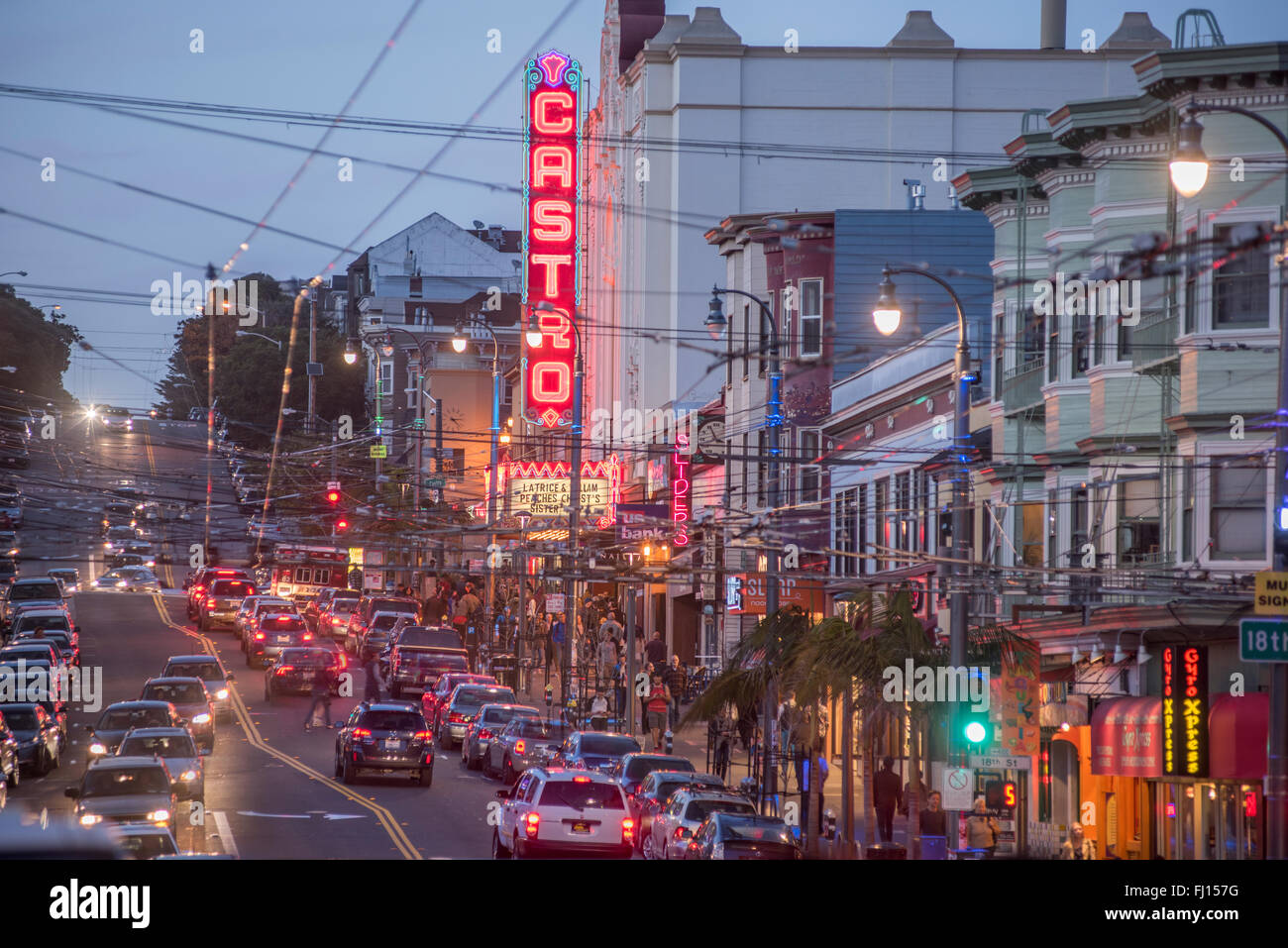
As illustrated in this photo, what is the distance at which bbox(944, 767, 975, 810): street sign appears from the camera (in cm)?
2527

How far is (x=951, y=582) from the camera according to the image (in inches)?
1067

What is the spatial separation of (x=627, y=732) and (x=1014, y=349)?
1836cm

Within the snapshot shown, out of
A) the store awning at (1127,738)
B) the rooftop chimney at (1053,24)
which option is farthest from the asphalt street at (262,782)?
the rooftop chimney at (1053,24)

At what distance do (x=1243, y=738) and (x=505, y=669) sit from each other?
119ft

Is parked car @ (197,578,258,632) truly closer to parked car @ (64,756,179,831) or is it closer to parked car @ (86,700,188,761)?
parked car @ (86,700,188,761)

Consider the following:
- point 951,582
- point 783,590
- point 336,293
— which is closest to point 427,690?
point 783,590

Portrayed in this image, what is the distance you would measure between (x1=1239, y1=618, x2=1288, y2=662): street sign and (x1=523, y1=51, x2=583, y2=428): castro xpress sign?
4213cm

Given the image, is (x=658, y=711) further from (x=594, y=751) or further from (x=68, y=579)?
(x=68, y=579)

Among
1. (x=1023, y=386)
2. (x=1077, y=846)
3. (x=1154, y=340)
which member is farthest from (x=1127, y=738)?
(x=1023, y=386)

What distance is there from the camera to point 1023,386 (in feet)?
109

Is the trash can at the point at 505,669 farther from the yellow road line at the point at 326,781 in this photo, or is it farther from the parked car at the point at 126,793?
the parked car at the point at 126,793

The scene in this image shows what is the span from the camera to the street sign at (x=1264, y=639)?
A: 19734mm
